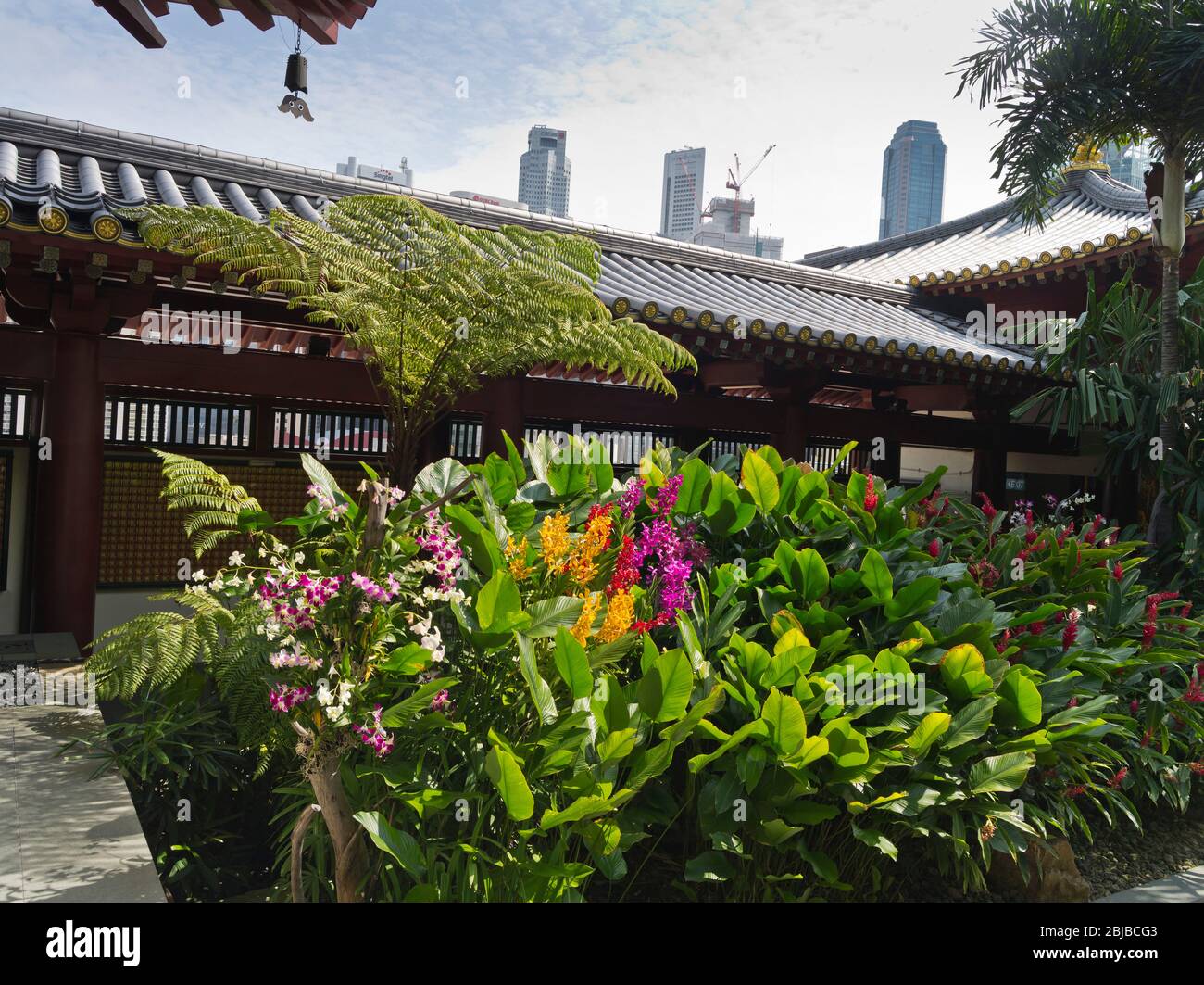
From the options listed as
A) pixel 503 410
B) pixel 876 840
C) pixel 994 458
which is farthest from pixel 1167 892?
pixel 994 458

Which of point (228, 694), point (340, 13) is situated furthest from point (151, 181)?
point (340, 13)

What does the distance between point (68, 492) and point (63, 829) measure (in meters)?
2.46

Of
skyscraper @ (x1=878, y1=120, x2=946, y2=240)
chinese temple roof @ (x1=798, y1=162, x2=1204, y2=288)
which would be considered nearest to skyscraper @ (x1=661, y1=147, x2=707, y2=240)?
skyscraper @ (x1=878, y1=120, x2=946, y2=240)

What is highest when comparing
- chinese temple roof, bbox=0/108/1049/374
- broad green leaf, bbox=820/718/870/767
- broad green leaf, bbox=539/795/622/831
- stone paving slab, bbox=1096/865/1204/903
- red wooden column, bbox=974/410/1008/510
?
chinese temple roof, bbox=0/108/1049/374

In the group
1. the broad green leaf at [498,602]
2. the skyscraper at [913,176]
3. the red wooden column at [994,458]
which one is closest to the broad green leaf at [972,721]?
the broad green leaf at [498,602]

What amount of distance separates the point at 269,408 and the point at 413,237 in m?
2.29

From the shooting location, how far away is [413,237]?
511cm

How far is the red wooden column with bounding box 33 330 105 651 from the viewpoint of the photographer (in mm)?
5270

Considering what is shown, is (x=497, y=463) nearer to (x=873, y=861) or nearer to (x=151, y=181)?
(x=873, y=861)

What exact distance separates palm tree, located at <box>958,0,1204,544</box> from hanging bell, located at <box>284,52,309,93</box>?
5.29 m

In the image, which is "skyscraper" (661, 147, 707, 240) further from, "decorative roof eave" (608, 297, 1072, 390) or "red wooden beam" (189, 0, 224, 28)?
"red wooden beam" (189, 0, 224, 28)

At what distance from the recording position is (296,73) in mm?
7598

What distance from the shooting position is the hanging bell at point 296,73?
7.55 meters

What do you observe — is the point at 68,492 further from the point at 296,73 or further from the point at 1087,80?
the point at 1087,80
